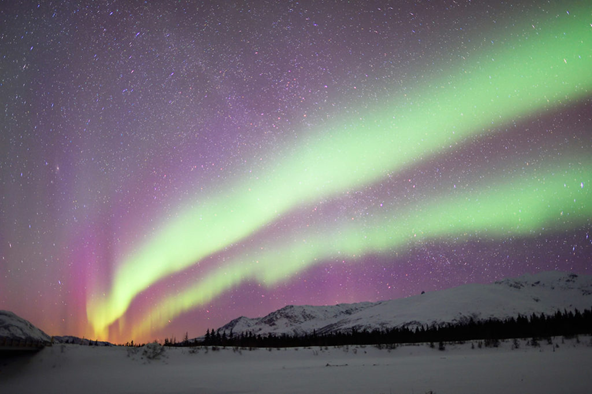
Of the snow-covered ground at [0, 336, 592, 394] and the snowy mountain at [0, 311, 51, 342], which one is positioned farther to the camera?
the snowy mountain at [0, 311, 51, 342]

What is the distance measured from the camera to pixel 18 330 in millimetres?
26016

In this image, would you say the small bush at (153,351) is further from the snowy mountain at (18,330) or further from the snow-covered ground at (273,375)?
the snowy mountain at (18,330)

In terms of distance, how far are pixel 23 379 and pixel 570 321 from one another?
239 ft

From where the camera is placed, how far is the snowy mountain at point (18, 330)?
82.0ft

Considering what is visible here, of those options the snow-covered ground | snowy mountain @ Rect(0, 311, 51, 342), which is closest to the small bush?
the snow-covered ground

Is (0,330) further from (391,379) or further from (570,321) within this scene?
(570,321)

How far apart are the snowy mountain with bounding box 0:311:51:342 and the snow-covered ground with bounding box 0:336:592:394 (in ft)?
4.45

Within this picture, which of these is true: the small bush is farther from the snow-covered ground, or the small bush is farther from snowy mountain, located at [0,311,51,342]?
snowy mountain, located at [0,311,51,342]

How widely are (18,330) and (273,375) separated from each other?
56.8ft

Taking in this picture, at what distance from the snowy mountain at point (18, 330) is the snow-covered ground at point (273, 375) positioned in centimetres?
136

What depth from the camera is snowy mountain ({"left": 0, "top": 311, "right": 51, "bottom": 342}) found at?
25.0 meters

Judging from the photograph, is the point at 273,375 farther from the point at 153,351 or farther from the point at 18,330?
the point at 18,330

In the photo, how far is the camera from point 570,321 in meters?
64.5

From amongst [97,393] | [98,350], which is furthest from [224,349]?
[97,393]
